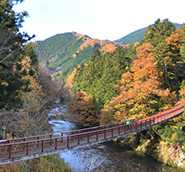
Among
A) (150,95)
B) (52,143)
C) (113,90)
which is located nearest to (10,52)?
(52,143)

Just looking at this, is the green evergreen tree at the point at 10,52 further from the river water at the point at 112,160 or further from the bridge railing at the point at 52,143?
the river water at the point at 112,160

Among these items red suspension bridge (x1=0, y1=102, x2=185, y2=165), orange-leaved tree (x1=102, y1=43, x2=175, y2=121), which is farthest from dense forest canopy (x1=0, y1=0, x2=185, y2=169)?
red suspension bridge (x1=0, y1=102, x2=185, y2=165)

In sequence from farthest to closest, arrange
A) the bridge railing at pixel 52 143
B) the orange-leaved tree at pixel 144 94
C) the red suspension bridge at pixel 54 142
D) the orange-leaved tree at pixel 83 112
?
the orange-leaved tree at pixel 83 112 < the orange-leaved tree at pixel 144 94 < the bridge railing at pixel 52 143 < the red suspension bridge at pixel 54 142

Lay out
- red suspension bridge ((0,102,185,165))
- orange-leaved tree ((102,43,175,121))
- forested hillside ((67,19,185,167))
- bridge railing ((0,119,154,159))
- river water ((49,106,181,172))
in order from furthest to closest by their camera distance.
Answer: orange-leaved tree ((102,43,175,121)) < forested hillside ((67,19,185,167)) < river water ((49,106,181,172)) < bridge railing ((0,119,154,159)) < red suspension bridge ((0,102,185,165))

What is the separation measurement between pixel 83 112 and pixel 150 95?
14428 millimetres

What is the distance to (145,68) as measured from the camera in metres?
24.8

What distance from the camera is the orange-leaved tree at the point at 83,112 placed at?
32688 mm

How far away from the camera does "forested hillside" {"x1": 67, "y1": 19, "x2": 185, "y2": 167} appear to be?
21609mm

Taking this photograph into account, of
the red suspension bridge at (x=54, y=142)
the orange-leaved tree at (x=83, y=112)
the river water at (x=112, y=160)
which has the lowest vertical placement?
the river water at (x=112, y=160)

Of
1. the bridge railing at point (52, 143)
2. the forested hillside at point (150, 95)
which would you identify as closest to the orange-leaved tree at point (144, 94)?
the forested hillside at point (150, 95)

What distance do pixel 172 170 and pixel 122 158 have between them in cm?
545

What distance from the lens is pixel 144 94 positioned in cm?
2223

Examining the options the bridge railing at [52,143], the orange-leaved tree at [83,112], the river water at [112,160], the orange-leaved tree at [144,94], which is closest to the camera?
the bridge railing at [52,143]

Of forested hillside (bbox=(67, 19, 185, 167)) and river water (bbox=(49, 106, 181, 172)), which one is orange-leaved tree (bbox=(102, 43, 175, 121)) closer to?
forested hillside (bbox=(67, 19, 185, 167))
